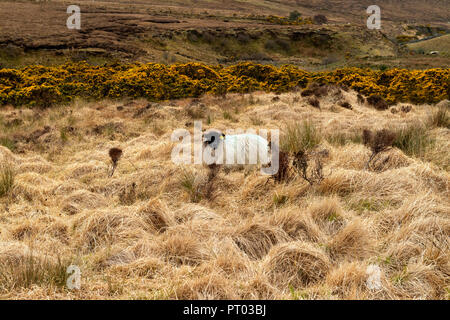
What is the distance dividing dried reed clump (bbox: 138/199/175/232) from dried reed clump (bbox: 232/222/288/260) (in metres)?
0.81

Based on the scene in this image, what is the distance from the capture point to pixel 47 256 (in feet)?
8.84

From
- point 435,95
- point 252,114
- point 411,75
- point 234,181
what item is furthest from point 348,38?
point 234,181

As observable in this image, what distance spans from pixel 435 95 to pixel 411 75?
9.64ft

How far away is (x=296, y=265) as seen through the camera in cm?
259

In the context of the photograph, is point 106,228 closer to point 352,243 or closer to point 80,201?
point 80,201

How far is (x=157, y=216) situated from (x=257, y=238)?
3.88 feet

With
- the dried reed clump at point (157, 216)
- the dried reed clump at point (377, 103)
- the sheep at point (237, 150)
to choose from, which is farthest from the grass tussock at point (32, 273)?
the dried reed clump at point (377, 103)

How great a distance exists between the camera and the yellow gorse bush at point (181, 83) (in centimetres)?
1284

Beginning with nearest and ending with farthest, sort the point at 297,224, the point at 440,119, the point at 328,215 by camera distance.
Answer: the point at 297,224
the point at 328,215
the point at 440,119

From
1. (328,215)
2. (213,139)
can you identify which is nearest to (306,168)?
(328,215)

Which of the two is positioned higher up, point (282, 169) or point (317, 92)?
point (317, 92)

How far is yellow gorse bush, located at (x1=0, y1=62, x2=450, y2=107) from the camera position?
42.1ft

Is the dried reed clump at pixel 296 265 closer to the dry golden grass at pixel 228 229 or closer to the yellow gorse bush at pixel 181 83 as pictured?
the dry golden grass at pixel 228 229
